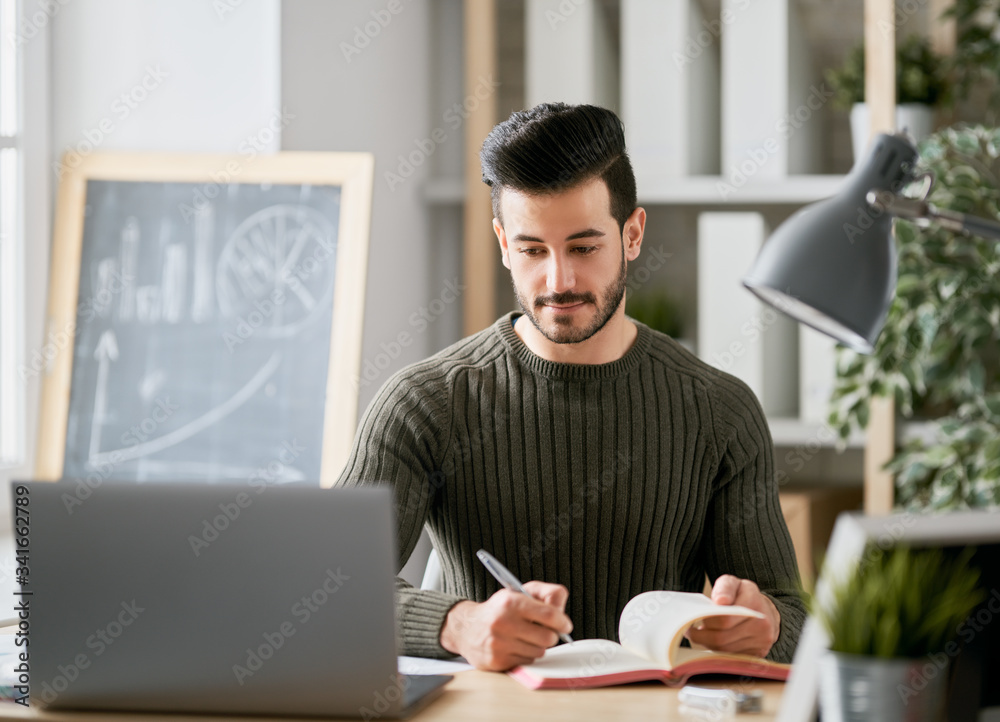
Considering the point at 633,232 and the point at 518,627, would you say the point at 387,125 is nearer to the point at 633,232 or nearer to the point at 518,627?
the point at 633,232

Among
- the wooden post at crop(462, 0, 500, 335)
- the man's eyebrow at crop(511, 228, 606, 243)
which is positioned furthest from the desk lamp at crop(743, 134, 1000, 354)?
the wooden post at crop(462, 0, 500, 335)

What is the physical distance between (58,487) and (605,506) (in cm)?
80

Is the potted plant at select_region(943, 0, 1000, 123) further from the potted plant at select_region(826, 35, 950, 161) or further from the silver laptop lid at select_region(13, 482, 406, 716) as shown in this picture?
the silver laptop lid at select_region(13, 482, 406, 716)

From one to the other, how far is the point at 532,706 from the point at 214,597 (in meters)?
0.33

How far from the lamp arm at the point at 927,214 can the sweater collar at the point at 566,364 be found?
712 millimetres

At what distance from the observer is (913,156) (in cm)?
98

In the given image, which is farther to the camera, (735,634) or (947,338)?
(947,338)

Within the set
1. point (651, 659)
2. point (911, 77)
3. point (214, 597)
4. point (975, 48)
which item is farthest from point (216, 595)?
point (975, 48)

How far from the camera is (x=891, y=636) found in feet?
2.58

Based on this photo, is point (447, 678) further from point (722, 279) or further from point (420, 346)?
point (420, 346)

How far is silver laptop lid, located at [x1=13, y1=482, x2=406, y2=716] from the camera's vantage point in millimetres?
1001

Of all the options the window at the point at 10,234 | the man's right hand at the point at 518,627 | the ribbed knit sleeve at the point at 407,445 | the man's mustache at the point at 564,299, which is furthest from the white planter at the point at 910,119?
the window at the point at 10,234

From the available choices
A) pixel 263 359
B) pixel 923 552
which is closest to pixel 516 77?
pixel 263 359

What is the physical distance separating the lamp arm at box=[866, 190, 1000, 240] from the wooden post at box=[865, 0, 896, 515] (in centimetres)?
159
